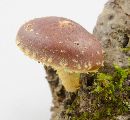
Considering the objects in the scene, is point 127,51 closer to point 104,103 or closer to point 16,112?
point 104,103

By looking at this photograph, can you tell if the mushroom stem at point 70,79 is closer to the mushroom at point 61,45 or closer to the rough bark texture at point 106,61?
the rough bark texture at point 106,61

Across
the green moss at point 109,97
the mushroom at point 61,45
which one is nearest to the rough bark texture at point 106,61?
the green moss at point 109,97

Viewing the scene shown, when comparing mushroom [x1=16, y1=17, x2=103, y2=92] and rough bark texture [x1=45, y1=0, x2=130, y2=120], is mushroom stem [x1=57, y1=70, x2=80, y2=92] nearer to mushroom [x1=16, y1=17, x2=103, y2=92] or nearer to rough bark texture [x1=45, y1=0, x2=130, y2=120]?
rough bark texture [x1=45, y1=0, x2=130, y2=120]

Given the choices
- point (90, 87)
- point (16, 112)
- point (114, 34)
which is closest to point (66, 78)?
point (90, 87)

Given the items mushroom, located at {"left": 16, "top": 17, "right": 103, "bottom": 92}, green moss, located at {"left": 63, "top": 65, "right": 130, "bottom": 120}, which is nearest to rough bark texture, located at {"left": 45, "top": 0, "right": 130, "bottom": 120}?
green moss, located at {"left": 63, "top": 65, "right": 130, "bottom": 120}

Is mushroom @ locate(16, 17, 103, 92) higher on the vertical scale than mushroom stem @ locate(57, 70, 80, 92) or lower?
higher

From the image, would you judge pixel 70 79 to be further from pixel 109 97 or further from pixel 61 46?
pixel 61 46

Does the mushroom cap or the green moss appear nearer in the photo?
the mushroom cap
